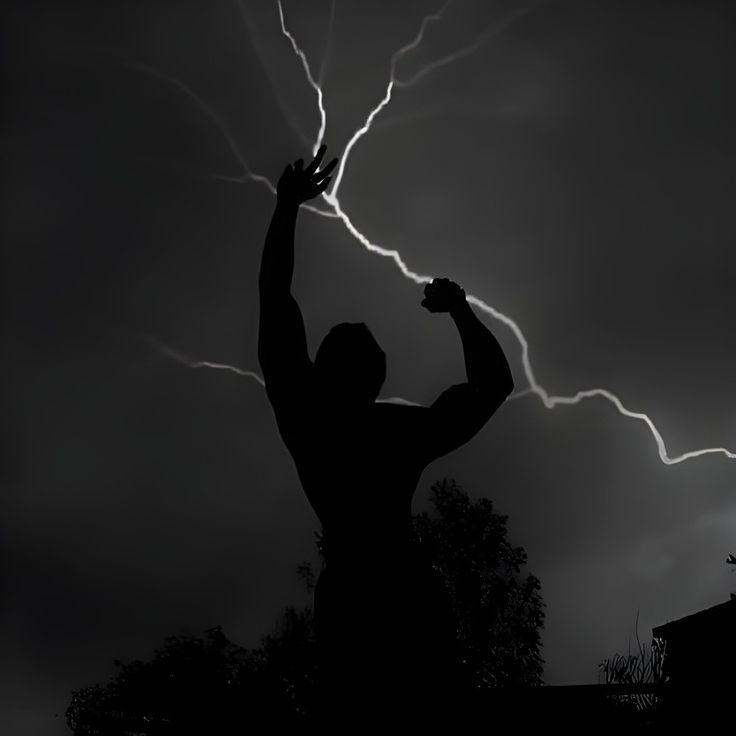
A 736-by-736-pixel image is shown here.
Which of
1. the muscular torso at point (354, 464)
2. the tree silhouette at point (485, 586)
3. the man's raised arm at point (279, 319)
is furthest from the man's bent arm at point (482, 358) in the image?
the tree silhouette at point (485, 586)

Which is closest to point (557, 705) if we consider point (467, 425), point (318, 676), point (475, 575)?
point (318, 676)

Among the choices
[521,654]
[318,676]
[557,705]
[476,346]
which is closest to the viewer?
[557,705]

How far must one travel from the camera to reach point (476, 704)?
4.48 feet

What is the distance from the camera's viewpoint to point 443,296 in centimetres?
204

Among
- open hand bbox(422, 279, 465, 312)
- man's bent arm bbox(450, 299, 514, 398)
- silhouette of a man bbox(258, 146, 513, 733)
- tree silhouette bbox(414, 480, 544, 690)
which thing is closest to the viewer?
silhouette of a man bbox(258, 146, 513, 733)

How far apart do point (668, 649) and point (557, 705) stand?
4895mm

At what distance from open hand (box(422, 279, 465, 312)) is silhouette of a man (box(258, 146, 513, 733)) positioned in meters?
0.09

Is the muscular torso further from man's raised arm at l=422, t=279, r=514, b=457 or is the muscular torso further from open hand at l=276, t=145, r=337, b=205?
open hand at l=276, t=145, r=337, b=205

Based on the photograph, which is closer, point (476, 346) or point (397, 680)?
point (397, 680)

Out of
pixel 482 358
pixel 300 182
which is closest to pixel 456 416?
pixel 482 358

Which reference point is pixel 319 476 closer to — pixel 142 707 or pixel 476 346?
pixel 476 346

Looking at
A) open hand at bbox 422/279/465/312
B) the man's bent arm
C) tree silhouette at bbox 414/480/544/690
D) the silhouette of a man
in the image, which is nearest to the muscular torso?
the silhouette of a man

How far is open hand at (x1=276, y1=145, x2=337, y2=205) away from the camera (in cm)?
190

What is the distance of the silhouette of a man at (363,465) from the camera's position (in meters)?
1.42
